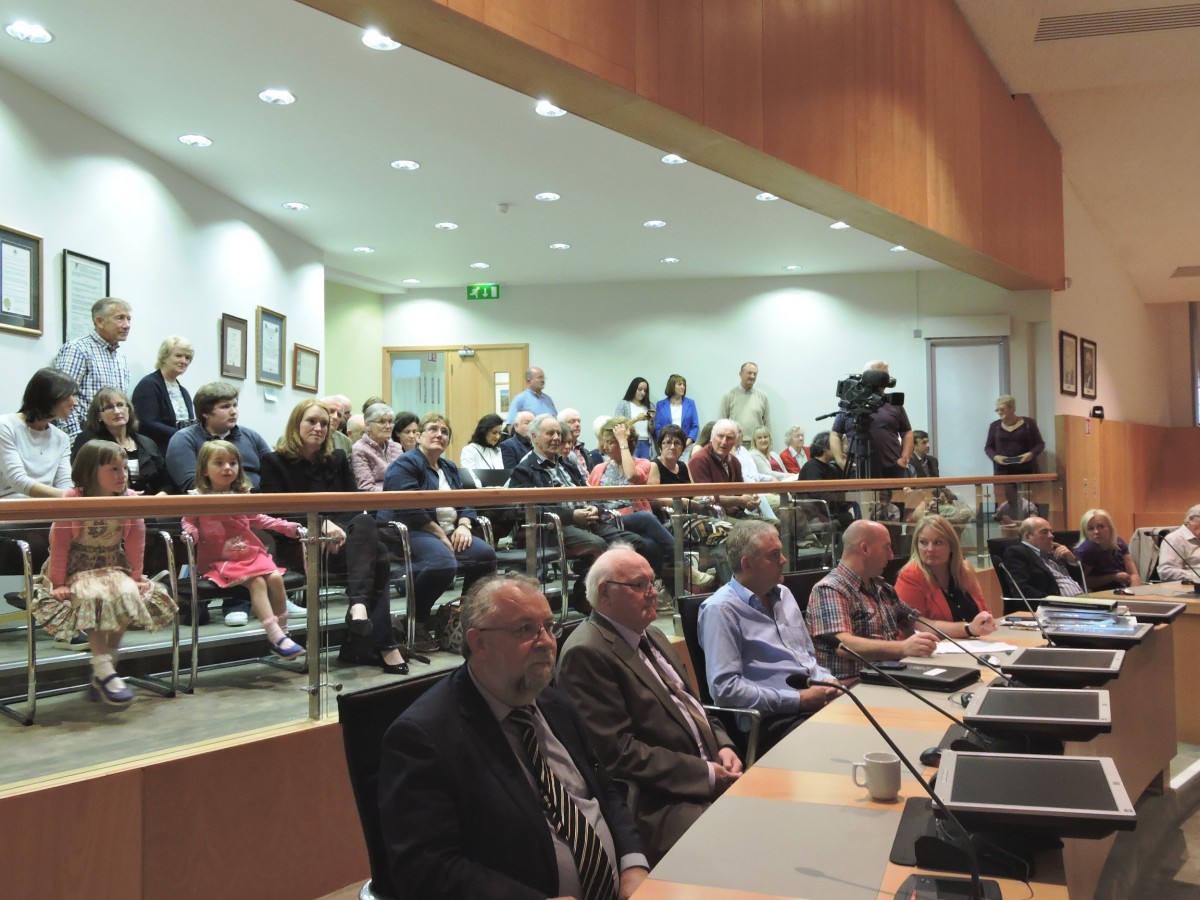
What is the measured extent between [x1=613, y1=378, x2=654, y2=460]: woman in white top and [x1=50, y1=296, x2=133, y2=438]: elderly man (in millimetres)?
5861

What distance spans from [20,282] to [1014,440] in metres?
7.85

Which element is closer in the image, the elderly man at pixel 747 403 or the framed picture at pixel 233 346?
the framed picture at pixel 233 346

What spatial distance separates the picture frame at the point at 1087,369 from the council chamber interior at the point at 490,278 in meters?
0.23

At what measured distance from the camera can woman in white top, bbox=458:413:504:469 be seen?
782cm

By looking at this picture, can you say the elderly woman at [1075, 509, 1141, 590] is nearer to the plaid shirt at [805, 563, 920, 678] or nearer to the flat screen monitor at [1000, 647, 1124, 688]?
the plaid shirt at [805, 563, 920, 678]

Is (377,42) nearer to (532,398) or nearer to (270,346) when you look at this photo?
(270,346)

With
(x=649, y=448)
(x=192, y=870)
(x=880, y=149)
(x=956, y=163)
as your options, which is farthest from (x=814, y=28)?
(x=649, y=448)

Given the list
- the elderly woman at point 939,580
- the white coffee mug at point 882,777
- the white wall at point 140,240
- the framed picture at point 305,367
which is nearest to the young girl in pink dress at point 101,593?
the white coffee mug at point 882,777

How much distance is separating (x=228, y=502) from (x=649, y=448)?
8355 mm

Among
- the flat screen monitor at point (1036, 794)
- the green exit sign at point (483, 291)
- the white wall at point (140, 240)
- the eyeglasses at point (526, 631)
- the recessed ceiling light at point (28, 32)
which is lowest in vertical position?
the flat screen monitor at point (1036, 794)

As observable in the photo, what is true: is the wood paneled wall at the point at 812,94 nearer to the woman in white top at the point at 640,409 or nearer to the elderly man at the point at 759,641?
the elderly man at the point at 759,641

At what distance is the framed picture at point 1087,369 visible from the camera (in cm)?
1046

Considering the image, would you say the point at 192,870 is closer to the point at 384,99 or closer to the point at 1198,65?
the point at 384,99

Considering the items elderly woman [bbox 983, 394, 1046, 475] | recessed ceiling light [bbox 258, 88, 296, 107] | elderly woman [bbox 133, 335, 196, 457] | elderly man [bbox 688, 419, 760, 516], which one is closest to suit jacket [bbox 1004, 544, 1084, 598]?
elderly man [bbox 688, 419, 760, 516]
